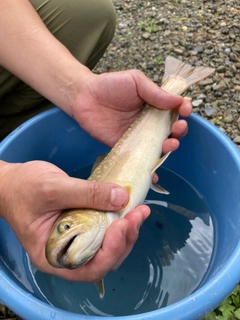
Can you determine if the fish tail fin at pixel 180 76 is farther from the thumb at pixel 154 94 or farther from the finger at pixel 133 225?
the finger at pixel 133 225

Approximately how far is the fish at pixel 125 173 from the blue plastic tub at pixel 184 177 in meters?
0.19

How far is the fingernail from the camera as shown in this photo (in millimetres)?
1461

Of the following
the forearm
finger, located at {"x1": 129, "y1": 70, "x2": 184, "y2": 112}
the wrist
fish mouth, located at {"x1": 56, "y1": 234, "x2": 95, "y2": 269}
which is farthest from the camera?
the forearm

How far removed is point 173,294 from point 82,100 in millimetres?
1005

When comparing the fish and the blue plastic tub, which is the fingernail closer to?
the fish

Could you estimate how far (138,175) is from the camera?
1797 millimetres

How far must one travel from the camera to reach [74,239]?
1.36 metres

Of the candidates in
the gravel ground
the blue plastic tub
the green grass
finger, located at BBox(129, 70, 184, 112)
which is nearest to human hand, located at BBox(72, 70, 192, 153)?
finger, located at BBox(129, 70, 184, 112)

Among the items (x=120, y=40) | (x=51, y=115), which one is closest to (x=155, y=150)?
(x=51, y=115)

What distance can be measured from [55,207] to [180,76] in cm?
106

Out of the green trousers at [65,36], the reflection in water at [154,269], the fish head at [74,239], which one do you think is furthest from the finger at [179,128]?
the green trousers at [65,36]

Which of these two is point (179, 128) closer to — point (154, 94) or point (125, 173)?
point (154, 94)

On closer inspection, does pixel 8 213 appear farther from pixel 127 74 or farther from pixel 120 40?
pixel 120 40

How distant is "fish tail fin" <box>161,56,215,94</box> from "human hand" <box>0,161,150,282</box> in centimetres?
79
